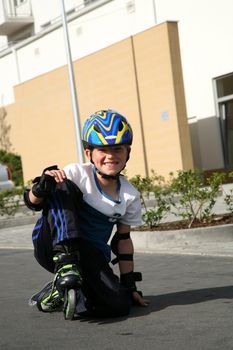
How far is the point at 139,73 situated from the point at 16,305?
62.4 feet

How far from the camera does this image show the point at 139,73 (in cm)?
2439

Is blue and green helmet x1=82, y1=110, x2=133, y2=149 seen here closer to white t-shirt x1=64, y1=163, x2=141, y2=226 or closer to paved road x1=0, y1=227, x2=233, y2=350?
white t-shirt x1=64, y1=163, x2=141, y2=226

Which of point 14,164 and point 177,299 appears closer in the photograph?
point 177,299

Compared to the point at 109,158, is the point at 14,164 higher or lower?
lower

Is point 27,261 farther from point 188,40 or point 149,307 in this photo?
point 188,40

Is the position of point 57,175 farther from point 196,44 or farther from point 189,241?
point 196,44

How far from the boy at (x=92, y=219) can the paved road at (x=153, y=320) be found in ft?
0.58

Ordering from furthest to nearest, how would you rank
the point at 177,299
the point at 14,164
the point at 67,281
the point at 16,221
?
the point at 14,164
the point at 16,221
the point at 177,299
the point at 67,281

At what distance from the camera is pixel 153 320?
4.95 meters

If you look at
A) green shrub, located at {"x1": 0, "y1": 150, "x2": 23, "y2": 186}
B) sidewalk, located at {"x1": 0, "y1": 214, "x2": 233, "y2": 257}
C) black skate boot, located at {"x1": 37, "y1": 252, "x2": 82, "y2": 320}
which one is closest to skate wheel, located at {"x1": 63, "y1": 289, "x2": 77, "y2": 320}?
black skate boot, located at {"x1": 37, "y1": 252, "x2": 82, "y2": 320}

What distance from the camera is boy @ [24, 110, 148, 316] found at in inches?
198

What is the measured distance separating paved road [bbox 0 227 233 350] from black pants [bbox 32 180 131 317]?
138 millimetres

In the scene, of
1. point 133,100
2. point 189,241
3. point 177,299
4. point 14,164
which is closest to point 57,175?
point 177,299

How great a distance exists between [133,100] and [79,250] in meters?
19.8
